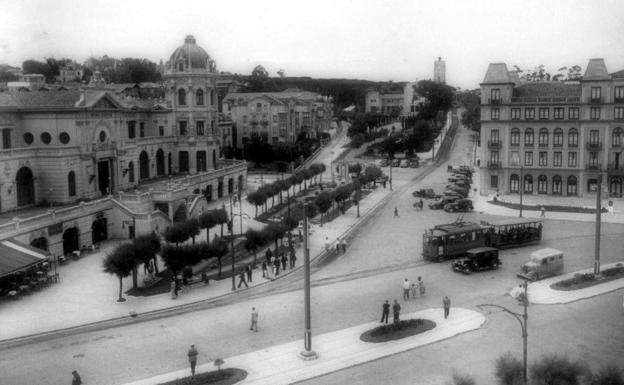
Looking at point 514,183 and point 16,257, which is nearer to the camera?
point 16,257

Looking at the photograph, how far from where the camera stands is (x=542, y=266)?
1682 inches

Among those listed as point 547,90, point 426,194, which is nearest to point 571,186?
point 547,90

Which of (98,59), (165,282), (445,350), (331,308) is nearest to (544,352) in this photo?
(445,350)

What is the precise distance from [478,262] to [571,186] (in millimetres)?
42443

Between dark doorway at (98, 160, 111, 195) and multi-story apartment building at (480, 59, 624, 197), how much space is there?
146 ft

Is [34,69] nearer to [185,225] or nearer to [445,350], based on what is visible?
[185,225]

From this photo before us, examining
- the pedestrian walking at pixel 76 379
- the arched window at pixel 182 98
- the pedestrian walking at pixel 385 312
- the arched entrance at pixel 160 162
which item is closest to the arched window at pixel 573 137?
the arched window at pixel 182 98

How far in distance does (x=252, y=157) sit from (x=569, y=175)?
5714 cm

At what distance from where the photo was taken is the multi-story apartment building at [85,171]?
53.0 m

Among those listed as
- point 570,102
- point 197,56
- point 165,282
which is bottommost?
point 165,282

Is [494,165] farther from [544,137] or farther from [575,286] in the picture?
[575,286]

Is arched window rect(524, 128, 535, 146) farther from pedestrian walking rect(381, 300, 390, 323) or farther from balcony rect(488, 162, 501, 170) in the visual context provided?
pedestrian walking rect(381, 300, 390, 323)

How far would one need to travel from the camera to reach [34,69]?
140 m

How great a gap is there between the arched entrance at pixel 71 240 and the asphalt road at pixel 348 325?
62.5 feet
